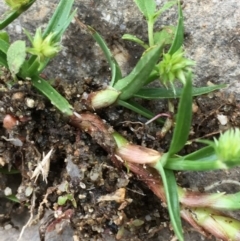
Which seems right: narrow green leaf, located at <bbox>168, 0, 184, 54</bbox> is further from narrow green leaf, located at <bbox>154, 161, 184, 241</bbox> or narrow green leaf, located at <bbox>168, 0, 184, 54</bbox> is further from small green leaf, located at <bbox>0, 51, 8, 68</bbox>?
small green leaf, located at <bbox>0, 51, 8, 68</bbox>

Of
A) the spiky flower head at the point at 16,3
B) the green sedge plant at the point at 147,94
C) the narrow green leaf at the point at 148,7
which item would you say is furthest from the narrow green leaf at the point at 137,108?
the spiky flower head at the point at 16,3

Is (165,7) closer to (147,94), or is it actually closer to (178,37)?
(178,37)

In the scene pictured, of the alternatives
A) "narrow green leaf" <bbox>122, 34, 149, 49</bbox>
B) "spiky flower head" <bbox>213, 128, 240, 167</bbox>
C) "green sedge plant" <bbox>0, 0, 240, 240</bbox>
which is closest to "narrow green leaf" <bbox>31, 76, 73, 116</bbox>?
"green sedge plant" <bbox>0, 0, 240, 240</bbox>

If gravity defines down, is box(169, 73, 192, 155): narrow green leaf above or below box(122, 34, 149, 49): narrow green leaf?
below

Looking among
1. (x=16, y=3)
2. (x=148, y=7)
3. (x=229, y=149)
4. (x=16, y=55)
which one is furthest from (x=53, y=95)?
(x=229, y=149)

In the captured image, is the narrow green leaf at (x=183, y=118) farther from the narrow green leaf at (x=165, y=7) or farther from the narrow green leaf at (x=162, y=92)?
the narrow green leaf at (x=165, y=7)

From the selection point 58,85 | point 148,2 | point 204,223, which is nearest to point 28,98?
point 58,85
